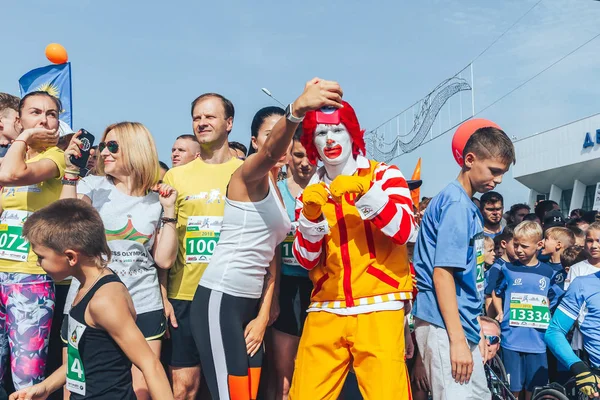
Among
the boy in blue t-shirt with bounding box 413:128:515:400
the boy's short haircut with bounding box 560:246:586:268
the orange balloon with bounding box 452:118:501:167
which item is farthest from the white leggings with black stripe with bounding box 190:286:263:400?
the boy's short haircut with bounding box 560:246:586:268

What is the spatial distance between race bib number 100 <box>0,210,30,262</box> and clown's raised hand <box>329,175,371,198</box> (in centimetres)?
211

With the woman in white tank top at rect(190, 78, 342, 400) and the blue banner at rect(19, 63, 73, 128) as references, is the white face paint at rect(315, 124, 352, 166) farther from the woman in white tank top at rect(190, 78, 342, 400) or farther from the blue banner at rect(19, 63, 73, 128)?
the blue banner at rect(19, 63, 73, 128)

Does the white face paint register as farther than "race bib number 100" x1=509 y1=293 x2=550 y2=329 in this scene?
No

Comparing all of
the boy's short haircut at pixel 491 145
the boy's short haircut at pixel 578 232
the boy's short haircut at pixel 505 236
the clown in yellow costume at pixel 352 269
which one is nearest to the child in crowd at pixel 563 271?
the boy's short haircut at pixel 505 236

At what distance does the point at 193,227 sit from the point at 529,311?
141 inches

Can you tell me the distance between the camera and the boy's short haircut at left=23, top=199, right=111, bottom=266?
2779mm

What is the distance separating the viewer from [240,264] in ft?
10.7

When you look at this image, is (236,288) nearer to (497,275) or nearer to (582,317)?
(582,317)

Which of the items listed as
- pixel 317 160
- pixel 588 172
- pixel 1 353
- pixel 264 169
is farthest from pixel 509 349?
pixel 588 172

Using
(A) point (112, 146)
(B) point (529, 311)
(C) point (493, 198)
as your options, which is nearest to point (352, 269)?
(A) point (112, 146)

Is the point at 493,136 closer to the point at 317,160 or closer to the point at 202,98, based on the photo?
the point at 317,160

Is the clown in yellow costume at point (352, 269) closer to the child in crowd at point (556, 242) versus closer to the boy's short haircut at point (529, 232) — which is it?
the boy's short haircut at point (529, 232)

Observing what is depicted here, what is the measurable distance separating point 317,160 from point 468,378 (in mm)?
1414

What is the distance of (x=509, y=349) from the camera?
5938 millimetres
